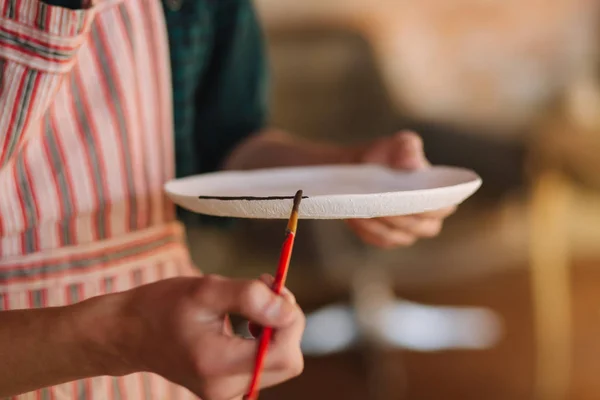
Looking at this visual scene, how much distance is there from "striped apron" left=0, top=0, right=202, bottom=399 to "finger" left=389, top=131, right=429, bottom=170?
0.84 ft

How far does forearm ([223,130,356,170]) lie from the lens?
768 millimetres

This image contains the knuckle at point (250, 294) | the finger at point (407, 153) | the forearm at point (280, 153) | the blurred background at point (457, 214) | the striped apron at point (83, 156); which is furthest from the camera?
the blurred background at point (457, 214)

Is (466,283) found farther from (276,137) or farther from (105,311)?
(105,311)

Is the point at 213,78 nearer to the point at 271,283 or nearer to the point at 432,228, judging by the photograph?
the point at 432,228

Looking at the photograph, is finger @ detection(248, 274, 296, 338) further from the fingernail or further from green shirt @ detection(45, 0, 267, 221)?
green shirt @ detection(45, 0, 267, 221)

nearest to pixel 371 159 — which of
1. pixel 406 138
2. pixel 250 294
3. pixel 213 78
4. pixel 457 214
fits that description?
pixel 406 138

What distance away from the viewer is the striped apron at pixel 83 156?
0.53m

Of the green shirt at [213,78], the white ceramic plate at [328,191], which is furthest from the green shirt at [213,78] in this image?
the white ceramic plate at [328,191]

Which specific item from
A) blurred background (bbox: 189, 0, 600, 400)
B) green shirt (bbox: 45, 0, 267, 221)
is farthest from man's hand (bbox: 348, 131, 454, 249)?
blurred background (bbox: 189, 0, 600, 400)

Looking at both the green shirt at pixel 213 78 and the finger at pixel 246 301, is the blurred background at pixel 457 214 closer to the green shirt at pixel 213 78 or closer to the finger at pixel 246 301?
the green shirt at pixel 213 78

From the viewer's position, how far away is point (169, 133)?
0.72m

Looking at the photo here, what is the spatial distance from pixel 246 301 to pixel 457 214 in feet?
6.73

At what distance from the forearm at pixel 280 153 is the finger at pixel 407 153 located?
0.29 feet

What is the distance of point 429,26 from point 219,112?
1.71 m
